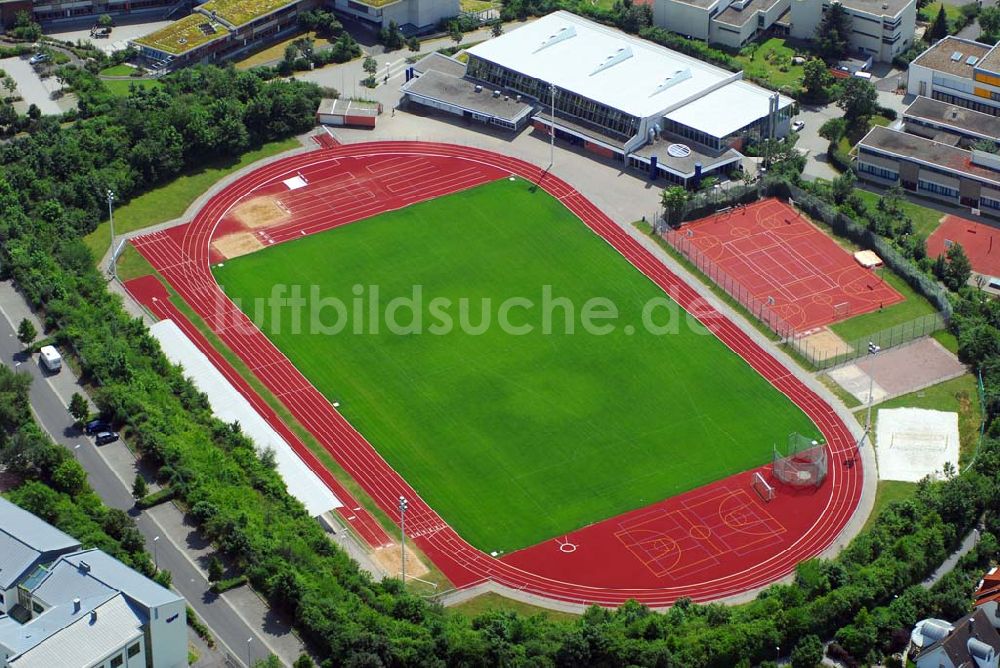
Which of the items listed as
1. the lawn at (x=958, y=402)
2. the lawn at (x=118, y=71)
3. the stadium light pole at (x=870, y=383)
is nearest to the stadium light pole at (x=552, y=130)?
the stadium light pole at (x=870, y=383)

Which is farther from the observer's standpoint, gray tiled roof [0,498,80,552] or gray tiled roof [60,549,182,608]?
gray tiled roof [0,498,80,552]

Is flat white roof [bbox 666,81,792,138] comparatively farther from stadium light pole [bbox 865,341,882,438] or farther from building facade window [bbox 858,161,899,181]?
stadium light pole [bbox 865,341,882,438]

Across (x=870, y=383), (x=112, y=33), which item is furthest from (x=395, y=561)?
(x=112, y=33)

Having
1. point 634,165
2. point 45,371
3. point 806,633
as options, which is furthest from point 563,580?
point 634,165

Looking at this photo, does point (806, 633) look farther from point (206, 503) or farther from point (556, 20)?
point (556, 20)

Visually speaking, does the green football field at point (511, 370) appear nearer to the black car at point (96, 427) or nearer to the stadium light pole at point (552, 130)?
the stadium light pole at point (552, 130)

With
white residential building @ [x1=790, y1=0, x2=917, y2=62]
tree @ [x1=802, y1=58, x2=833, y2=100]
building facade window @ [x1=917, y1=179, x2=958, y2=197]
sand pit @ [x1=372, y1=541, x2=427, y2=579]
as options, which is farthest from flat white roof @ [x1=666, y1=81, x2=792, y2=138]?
sand pit @ [x1=372, y1=541, x2=427, y2=579]
